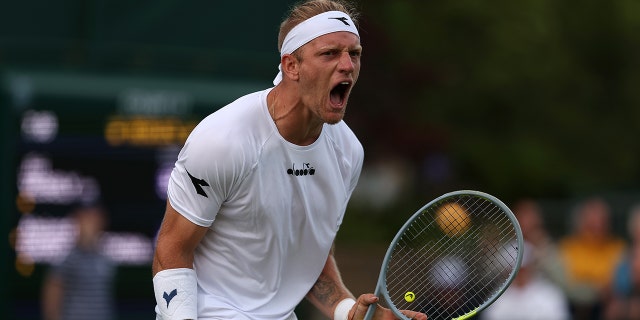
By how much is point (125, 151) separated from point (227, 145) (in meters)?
5.01

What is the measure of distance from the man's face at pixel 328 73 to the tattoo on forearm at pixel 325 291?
820mm

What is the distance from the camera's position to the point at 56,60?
33.5 feet

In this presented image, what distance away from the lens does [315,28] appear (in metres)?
5.34

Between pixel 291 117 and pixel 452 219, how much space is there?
0.96m

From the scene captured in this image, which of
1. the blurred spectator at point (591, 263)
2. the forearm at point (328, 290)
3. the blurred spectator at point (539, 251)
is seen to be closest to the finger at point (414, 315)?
the forearm at point (328, 290)

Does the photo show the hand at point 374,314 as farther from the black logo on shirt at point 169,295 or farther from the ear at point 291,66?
the ear at point 291,66

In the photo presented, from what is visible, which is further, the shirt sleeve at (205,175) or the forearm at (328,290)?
the forearm at (328,290)

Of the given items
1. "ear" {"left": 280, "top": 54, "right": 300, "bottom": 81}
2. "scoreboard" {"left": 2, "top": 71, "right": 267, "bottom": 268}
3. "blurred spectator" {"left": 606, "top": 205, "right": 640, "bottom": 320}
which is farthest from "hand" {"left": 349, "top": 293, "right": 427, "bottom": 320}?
"blurred spectator" {"left": 606, "top": 205, "right": 640, "bottom": 320}

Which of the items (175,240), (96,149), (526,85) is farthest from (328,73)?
(526,85)

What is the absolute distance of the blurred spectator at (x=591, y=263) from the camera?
1155 centimetres

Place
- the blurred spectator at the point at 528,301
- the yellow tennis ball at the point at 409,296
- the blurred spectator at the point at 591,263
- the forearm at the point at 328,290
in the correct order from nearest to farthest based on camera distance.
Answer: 1. the yellow tennis ball at the point at 409,296
2. the forearm at the point at 328,290
3. the blurred spectator at the point at 528,301
4. the blurred spectator at the point at 591,263

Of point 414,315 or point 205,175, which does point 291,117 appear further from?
point 414,315

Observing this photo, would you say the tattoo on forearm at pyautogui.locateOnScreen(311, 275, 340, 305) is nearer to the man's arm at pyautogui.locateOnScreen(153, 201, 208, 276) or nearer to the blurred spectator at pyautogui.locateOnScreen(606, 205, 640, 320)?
the man's arm at pyautogui.locateOnScreen(153, 201, 208, 276)

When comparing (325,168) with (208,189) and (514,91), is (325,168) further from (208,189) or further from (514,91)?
(514,91)
